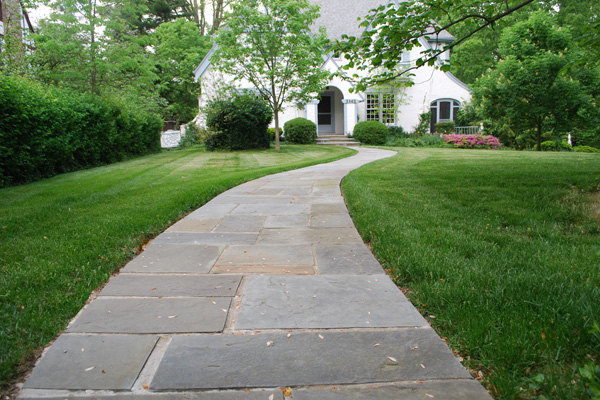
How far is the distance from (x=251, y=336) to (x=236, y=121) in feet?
48.6

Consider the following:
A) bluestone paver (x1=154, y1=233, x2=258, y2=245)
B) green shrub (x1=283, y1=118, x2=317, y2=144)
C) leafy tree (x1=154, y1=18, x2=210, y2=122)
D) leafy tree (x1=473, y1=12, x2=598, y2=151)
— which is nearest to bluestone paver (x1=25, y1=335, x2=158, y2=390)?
bluestone paver (x1=154, y1=233, x2=258, y2=245)

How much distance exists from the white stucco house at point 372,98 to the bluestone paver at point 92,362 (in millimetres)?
19859

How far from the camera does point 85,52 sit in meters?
15.6

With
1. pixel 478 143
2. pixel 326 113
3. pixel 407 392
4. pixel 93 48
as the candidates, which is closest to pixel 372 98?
pixel 326 113

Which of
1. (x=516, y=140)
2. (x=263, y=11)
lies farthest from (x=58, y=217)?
(x=516, y=140)

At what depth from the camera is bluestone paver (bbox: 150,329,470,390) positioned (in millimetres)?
1558

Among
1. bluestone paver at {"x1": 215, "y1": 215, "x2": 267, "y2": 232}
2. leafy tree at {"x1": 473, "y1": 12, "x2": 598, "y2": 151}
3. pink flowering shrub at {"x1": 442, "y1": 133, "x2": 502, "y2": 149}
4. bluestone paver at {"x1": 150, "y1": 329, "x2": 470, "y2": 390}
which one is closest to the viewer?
bluestone paver at {"x1": 150, "y1": 329, "x2": 470, "y2": 390}

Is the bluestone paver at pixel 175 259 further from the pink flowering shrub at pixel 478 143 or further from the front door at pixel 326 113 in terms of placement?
the front door at pixel 326 113

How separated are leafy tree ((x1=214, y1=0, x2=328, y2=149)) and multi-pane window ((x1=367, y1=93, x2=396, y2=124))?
7.53 meters

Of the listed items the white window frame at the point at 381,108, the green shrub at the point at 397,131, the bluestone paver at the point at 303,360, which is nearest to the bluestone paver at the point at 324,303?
the bluestone paver at the point at 303,360

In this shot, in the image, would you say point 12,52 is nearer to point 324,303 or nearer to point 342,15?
point 324,303

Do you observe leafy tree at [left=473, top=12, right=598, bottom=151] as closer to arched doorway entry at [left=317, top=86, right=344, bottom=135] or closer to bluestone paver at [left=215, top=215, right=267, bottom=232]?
arched doorway entry at [left=317, top=86, right=344, bottom=135]

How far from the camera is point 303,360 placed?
1.68 meters

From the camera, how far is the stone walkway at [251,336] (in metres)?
1.52
